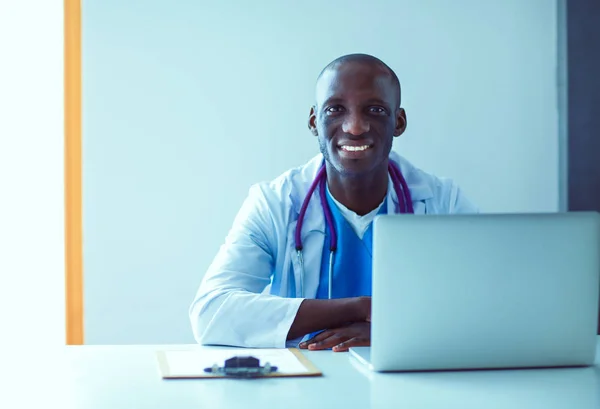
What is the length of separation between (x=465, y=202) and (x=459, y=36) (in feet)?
4.70

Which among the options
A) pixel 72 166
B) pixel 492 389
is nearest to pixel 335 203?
pixel 492 389

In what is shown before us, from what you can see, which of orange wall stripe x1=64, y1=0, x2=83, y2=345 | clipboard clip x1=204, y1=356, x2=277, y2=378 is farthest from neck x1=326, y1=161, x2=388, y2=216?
orange wall stripe x1=64, y1=0, x2=83, y2=345

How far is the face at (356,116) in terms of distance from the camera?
195cm

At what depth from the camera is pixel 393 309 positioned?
1150 mm

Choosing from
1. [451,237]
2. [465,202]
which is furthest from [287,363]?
[465,202]

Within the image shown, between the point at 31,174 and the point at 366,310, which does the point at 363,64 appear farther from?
the point at 31,174

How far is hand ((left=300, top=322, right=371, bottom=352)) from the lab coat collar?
45 centimetres

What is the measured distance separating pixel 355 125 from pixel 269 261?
39 cm

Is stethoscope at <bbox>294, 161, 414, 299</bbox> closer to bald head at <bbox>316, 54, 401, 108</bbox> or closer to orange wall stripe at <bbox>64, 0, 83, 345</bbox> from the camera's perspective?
bald head at <bbox>316, 54, 401, 108</bbox>

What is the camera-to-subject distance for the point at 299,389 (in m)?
1.09

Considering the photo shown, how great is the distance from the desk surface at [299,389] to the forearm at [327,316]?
258 mm

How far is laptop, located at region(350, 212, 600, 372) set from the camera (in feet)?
3.76

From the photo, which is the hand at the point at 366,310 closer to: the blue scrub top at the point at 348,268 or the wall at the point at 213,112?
the blue scrub top at the point at 348,268

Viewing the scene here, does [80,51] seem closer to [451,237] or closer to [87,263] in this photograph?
[87,263]
